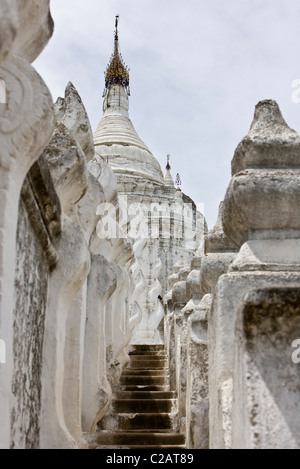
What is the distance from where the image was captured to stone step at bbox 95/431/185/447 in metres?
7.55

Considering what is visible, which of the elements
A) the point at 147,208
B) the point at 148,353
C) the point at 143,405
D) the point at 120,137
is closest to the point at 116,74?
the point at 120,137

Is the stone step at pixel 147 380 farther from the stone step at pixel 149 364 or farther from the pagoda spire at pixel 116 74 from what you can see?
the pagoda spire at pixel 116 74

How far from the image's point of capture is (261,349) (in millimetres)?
3115

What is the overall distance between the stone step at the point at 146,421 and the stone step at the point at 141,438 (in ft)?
3.19

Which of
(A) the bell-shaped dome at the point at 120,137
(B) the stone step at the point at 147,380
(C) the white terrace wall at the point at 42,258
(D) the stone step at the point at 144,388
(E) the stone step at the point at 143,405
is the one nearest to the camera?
(C) the white terrace wall at the point at 42,258

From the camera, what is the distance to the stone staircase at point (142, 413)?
24.9 ft

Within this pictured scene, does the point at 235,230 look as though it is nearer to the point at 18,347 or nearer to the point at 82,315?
the point at 18,347

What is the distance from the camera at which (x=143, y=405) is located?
952 cm

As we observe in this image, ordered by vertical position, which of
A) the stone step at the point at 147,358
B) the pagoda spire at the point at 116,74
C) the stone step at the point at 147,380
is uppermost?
the pagoda spire at the point at 116,74

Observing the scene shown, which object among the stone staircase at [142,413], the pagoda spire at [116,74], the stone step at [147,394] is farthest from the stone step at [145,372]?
the pagoda spire at [116,74]

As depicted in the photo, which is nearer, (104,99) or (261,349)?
(261,349)

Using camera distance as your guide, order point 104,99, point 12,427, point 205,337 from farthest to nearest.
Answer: point 104,99 < point 205,337 < point 12,427

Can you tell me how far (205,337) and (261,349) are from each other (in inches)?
110
